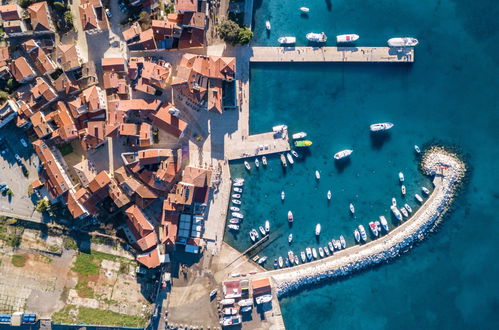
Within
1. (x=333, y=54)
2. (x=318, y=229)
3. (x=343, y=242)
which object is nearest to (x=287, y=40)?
(x=333, y=54)

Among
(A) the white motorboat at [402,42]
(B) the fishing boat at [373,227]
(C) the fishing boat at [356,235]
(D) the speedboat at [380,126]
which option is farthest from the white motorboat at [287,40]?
(C) the fishing boat at [356,235]

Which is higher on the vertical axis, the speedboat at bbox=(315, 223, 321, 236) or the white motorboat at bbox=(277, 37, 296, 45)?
the white motorboat at bbox=(277, 37, 296, 45)

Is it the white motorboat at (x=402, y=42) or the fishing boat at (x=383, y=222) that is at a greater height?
the white motorboat at (x=402, y=42)

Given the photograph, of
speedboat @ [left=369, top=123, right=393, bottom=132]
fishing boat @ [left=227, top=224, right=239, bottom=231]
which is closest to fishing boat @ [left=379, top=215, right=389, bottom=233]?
speedboat @ [left=369, top=123, right=393, bottom=132]

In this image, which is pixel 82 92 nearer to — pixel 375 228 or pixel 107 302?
pixel 107 302

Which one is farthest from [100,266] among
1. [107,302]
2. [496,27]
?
[496,27]

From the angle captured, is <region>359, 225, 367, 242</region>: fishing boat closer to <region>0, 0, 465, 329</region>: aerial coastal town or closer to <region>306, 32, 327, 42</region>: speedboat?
<region>0, 0, 465, 329</region>: aerial coastal town

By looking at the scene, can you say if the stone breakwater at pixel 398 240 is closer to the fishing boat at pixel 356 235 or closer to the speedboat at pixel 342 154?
the fishing boat at pixel 356 235
